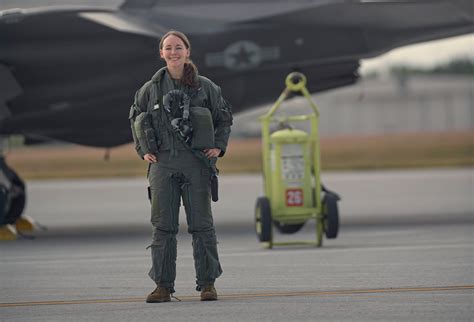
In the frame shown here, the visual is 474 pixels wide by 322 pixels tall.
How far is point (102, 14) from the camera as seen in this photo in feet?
48.7

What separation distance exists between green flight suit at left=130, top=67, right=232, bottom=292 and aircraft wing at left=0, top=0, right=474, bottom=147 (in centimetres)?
595

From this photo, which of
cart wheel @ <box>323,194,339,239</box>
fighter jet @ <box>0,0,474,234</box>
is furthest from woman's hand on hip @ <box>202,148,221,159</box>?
fighter jet @ <box>0,0,474,234</box>

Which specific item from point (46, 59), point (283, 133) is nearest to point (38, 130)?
point (46, 59)

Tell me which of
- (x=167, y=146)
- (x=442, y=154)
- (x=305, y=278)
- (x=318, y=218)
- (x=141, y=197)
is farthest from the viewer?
(x=442, y=154)

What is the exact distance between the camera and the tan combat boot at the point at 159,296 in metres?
8.72

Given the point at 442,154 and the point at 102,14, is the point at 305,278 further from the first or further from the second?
the point at 442,154

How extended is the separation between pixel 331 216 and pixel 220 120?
13.2ft

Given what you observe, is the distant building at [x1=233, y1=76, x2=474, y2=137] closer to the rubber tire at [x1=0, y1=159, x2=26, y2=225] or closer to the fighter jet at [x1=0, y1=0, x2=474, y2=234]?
the rubber tire at [x1=0, y1=159, x2=26, y2=225]

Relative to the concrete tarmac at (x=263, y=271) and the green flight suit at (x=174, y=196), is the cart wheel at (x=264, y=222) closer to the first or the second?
the concrete tarmac at (x=263, y=271)

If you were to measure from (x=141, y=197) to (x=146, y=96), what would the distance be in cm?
1665

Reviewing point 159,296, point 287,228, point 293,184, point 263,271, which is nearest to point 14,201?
point 287,228

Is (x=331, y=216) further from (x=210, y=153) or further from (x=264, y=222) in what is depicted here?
(x=210, y=153)

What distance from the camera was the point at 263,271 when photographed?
10.6 meters

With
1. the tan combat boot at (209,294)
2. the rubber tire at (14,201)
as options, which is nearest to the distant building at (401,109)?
the rubber tire at (14,201)
